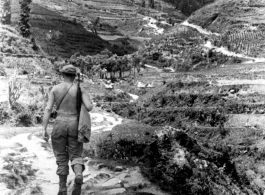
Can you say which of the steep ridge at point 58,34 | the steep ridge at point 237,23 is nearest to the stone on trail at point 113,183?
the steep ridge at point 237,23

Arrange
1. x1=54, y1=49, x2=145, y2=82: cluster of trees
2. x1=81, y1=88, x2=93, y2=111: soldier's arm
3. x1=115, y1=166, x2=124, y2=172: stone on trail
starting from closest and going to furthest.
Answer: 1. x1=81, y1=88, x2=93, y2=111: soldier's arm
2. x1=115, y1=166, x2=124, y2=172: stone on trail
3. x1=54, y1=49, x2=145, y2=82: cluster of trees

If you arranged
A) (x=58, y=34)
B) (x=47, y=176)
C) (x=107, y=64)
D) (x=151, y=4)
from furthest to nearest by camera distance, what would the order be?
(x=151, y=4), (x=58, y=34), (x=107, y=64), (x=47, y=176)

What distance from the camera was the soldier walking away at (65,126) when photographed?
6.82 meters

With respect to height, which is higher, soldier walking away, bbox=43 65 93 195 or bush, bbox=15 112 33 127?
soldier walking away, bbox=43 65 93 195

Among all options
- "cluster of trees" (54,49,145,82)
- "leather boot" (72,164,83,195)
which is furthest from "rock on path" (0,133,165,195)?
"cluster of trees" (54,49,145,82)

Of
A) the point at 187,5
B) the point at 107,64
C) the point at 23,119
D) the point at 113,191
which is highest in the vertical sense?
the point at 187,5

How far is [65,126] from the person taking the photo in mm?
6812

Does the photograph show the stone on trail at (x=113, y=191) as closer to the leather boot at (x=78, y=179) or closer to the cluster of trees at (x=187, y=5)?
the leather boot at (x=78, y=179)

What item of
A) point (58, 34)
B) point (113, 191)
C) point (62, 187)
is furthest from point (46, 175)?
point (58, 34)

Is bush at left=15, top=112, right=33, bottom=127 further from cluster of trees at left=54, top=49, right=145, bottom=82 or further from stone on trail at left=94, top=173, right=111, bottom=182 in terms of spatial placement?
cluster of trees at left=54, top=49, right=145, bottom=82

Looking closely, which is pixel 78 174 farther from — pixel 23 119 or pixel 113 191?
pixel 23 119

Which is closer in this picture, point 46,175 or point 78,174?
point 78,174

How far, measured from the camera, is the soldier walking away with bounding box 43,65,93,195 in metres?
6.82

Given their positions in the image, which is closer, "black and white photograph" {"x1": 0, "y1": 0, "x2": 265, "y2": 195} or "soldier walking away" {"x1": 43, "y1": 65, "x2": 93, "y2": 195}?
"soldier walking away" {"x1": 43, "y1": 65, "x2": 93, "y2": 195}
